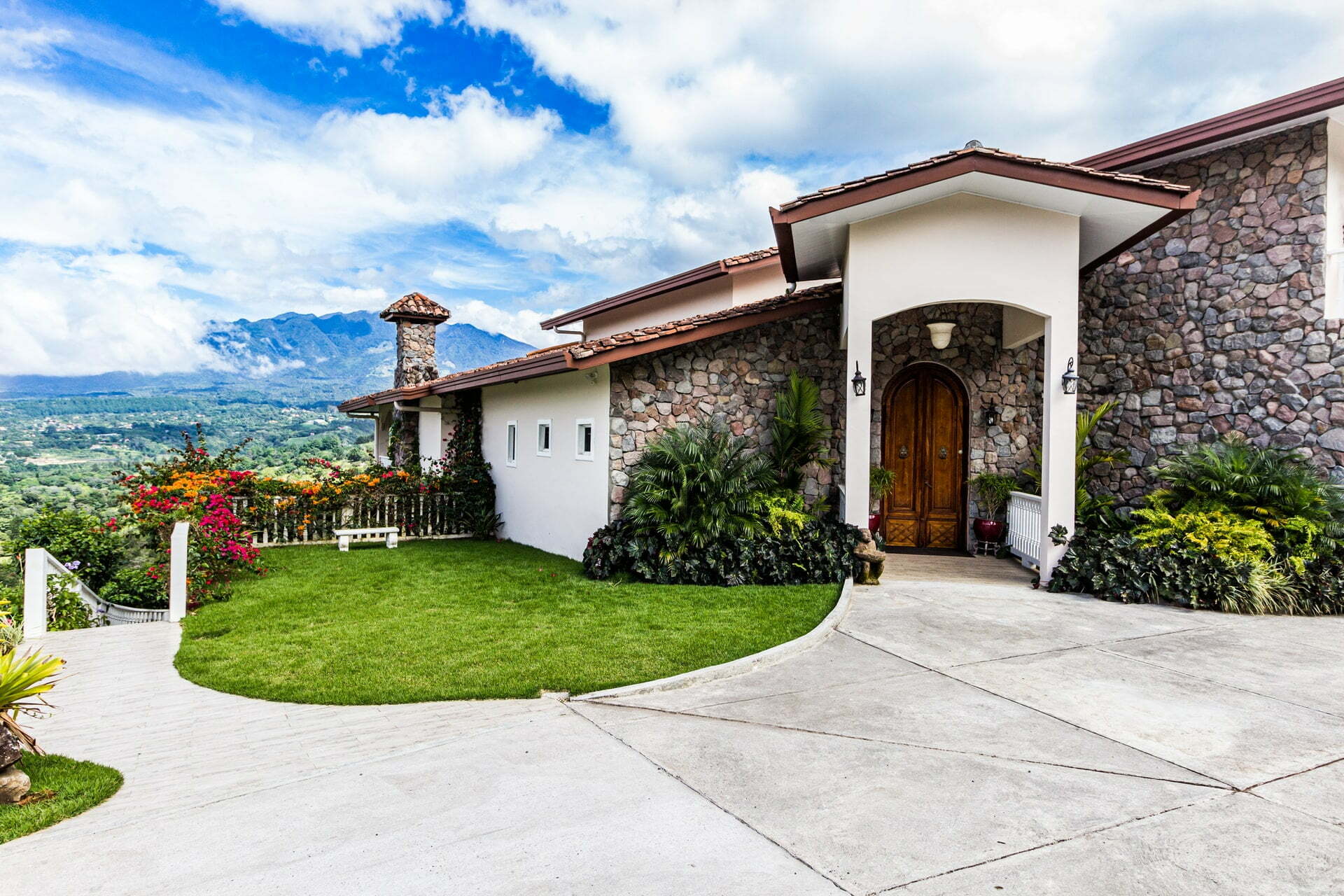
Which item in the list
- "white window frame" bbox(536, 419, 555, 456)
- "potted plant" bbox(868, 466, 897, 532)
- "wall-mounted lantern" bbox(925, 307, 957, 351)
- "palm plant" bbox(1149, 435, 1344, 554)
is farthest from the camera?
"white window frame" bbox(536, 419, 555, 456)

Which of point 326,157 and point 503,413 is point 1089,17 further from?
point 326,157

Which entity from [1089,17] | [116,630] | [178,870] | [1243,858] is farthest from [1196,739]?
[1089,17]

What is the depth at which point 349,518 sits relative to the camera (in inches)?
519

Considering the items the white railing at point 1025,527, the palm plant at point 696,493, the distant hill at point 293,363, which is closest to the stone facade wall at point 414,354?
the distant hill at point 293,363

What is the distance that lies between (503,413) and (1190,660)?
1114 cm

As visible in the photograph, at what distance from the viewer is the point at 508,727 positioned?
4520 mm

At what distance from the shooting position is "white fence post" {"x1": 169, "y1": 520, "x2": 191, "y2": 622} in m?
7.84

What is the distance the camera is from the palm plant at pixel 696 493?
927 cm

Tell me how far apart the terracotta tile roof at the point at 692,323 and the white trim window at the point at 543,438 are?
256 centimetres

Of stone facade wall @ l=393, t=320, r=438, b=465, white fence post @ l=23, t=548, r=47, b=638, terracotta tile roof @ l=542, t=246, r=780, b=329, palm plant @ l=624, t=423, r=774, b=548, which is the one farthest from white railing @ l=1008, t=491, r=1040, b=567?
stone facade wall @ l=393, t=320, r=438, b=465

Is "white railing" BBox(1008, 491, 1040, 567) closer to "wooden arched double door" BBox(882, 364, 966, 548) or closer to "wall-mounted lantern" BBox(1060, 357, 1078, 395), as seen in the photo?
"wooden arched double door" BBox(882, 364, 966, 548)

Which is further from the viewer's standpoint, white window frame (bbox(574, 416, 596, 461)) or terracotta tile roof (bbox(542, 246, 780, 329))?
terracotta tile roof (bbox(542, 246, 780, 329))

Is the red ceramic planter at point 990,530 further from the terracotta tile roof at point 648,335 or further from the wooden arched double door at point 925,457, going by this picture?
the terracotta tile roof at point 648,335

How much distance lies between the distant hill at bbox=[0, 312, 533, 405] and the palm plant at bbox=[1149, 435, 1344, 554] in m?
18.2
